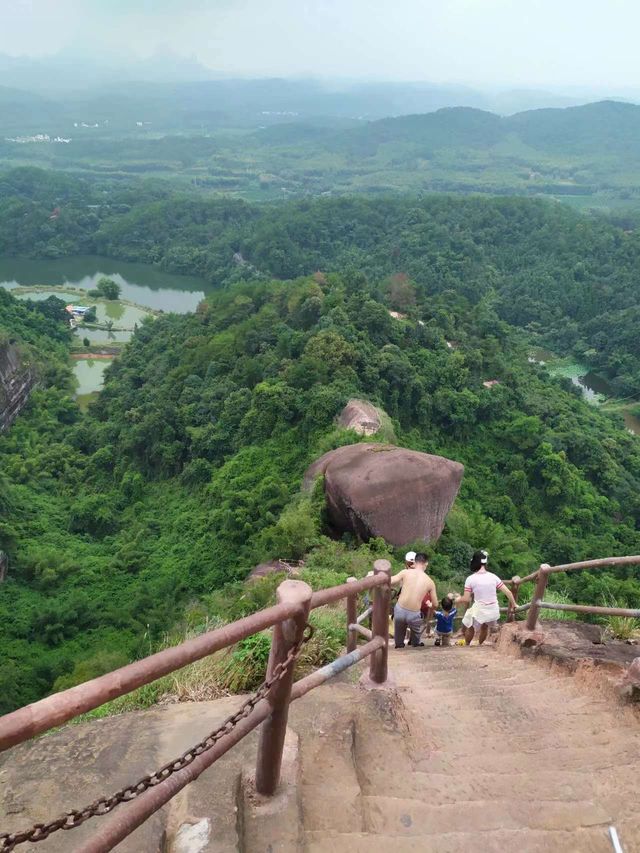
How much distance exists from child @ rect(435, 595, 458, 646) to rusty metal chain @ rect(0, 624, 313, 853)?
430cm

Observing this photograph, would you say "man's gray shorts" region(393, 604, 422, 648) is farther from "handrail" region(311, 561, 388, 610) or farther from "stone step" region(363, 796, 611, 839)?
"stone step" region(363, 796, 611, 839)

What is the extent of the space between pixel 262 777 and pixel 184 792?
1.14 ft

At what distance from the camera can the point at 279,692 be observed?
238cm

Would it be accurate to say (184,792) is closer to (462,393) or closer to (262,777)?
(262,777)

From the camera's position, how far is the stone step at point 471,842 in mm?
2455

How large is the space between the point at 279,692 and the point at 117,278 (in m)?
63.6

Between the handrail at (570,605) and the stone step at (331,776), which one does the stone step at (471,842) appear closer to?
the stone step at (331,776)

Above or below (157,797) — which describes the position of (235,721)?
above

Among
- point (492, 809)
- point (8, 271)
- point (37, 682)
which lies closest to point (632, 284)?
point (37, 682)

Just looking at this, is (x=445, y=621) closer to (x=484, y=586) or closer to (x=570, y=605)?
(x=484, y=586)

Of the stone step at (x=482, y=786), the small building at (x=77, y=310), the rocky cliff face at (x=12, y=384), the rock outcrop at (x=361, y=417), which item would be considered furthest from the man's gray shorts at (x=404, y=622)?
the small building at (x=77, y=310)

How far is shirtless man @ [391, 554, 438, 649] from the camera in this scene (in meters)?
5.50

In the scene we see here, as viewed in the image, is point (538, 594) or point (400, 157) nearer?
point (538, 594)

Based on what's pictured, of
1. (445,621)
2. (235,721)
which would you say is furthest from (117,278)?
(235,721)
